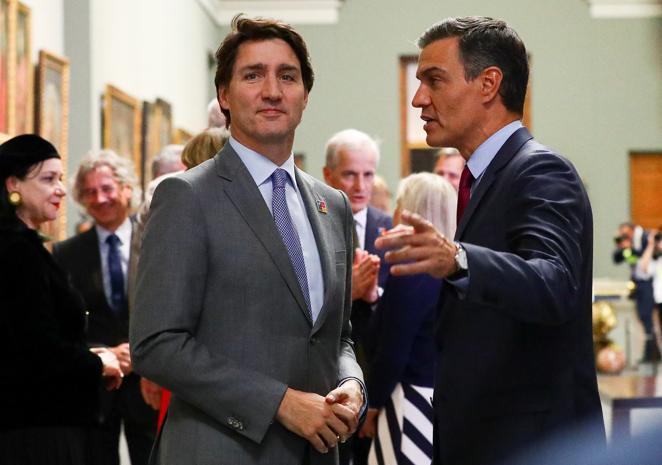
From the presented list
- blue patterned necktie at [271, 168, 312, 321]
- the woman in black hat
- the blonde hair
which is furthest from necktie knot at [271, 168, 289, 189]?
the woman in black hat

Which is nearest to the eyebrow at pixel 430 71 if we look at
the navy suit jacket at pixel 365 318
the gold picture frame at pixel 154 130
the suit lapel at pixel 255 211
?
the suit lapel at pixel 255 211

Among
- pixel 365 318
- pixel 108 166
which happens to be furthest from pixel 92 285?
pixel 365 318

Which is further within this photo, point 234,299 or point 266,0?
point 266,0

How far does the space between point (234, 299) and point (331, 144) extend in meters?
3.46

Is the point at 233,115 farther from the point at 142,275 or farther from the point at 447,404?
the point at 447,404

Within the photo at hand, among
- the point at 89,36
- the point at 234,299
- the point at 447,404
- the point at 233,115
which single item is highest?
the point at 89,36

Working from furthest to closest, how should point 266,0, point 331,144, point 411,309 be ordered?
point 266,0 < point 331,144 < point 411,309

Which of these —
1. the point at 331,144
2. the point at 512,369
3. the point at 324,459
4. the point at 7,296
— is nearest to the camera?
the point at 512,369

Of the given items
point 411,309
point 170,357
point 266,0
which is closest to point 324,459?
point 170,357

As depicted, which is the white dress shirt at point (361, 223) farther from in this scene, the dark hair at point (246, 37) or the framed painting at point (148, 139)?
the framed painting at point (148, 139)

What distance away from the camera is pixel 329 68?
2019 centimetres

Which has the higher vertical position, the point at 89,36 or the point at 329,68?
the point at 329,68

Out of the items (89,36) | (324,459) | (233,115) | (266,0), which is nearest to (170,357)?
(324,459)

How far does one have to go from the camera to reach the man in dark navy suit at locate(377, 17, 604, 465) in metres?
2.39
